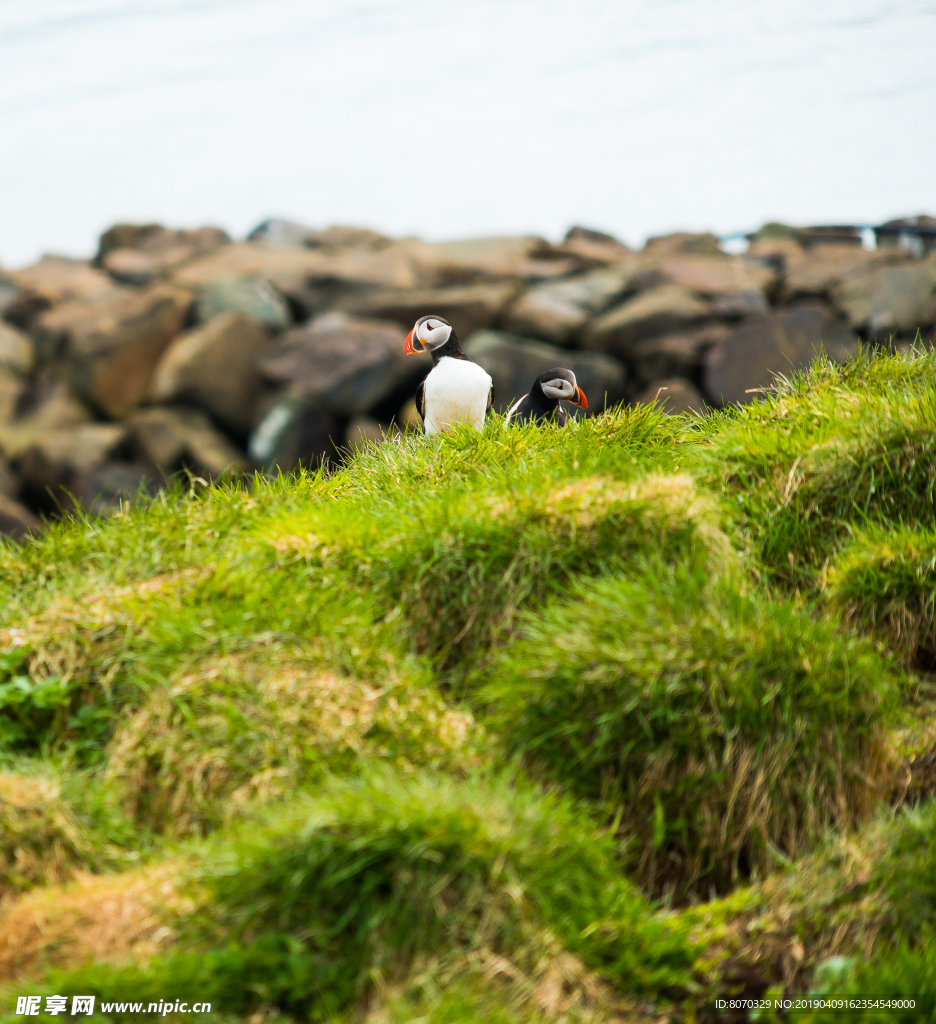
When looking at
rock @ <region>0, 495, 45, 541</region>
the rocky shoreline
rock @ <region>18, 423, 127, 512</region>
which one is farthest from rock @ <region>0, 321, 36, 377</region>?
rock @ <region>0, 495, 45, 541</region>

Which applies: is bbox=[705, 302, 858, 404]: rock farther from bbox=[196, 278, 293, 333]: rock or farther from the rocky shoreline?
bbox=[196, 278, 293, 333]: rock

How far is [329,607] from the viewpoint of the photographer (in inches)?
117

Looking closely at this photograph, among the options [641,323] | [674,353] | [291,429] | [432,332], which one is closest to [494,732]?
[432,332]

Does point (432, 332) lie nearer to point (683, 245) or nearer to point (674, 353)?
point (674, 353)

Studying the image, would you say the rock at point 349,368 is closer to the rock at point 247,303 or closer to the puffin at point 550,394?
the rock at point 247,303

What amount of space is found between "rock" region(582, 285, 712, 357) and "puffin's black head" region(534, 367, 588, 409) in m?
8.69

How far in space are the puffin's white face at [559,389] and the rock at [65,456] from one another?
10.8m

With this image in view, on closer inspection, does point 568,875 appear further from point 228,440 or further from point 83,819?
point 228,440

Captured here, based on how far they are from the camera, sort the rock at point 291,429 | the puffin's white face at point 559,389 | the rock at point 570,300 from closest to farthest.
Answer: the puffin's white face at point 559,389 < the rock at point 291,429 < the rock at point 570,300

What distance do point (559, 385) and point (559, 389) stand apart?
0.04 metres

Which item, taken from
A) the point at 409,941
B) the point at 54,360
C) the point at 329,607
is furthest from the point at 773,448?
the point at 54,360

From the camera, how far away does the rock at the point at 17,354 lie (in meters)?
16.5

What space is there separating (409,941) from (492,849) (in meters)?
0.26

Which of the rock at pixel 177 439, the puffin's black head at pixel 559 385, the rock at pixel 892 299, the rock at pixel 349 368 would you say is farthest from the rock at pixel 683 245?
the puffin's black head at pixel 559 385
